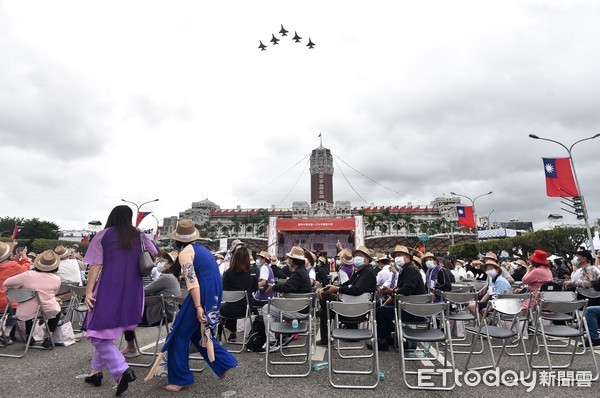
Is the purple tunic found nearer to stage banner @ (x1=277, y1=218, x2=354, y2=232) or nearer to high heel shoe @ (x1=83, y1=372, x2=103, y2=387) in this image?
high heel shoe @ (x1=83, y1=372, x2=103, y2=387)

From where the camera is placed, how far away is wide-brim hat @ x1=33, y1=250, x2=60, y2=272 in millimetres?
5273

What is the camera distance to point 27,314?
16.7 feet

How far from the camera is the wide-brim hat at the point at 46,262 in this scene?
5.27 m

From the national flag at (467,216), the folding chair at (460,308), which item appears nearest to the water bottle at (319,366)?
the folding chair at (460,308)

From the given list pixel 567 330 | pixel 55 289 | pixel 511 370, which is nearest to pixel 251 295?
pixel 55 289

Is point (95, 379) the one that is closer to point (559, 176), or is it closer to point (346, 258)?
point (346, 258)

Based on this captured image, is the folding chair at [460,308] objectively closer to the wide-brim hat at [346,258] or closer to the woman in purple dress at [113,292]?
the wide-brim hat at [346,258]

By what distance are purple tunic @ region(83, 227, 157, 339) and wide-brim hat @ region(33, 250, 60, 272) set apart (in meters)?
2.24

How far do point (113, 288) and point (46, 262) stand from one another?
252cm

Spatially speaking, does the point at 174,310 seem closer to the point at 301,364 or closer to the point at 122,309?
the point at 122,309

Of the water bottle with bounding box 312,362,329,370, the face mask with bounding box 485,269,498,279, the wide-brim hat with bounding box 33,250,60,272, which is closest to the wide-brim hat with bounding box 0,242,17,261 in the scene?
the wide-brim hat with bounding box 33,250,60,272

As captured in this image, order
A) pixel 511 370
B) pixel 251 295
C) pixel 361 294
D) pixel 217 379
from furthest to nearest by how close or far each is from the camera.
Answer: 1. pixel 251 295
2. pixel 361 294
3. pixel 511 370
4. pixel 217 379

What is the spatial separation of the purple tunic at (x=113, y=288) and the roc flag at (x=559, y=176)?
17.2 m

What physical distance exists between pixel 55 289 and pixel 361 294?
4.64 metres
